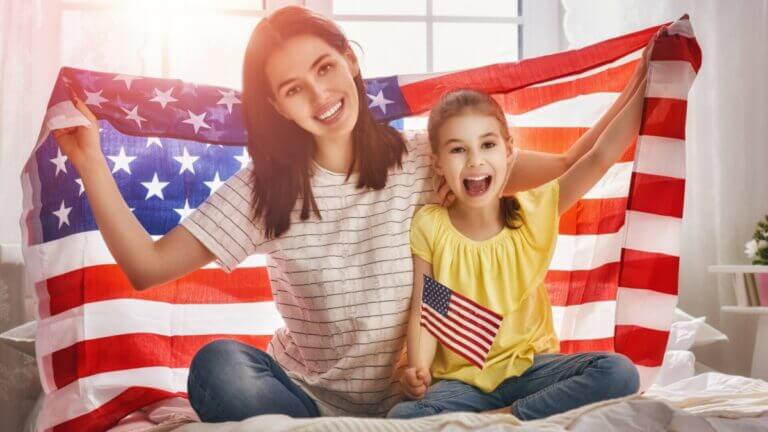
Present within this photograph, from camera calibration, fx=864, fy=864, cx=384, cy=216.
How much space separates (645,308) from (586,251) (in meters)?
0.18

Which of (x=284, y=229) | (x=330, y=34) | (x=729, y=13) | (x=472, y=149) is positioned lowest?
(x=284, y=229)

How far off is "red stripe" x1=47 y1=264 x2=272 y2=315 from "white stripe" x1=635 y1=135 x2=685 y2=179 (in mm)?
702

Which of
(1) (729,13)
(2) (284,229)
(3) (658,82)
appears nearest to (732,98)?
(1) (729,13)

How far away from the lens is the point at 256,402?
3.79 feet

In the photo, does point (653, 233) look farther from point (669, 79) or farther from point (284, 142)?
point (284, 142)

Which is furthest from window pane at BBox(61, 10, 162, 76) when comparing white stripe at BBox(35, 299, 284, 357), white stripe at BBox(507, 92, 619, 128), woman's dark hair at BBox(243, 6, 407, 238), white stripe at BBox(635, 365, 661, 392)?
white stripe at BBox(635, 365, 661, 392)

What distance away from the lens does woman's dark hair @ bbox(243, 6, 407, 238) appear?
1.29 meters

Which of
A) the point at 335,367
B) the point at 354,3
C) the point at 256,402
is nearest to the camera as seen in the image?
the point at 256,402

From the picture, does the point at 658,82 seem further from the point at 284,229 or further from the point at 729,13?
the point at 729,13

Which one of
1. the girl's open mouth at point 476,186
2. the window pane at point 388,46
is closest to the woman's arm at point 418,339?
the girl's open mouth at point 476,186

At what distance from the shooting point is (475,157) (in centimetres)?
124

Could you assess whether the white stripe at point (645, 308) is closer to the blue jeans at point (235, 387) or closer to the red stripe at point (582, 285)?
the red stripe at point (582, 285)

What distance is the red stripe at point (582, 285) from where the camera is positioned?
1479 mm

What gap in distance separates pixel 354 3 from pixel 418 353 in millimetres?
1544
